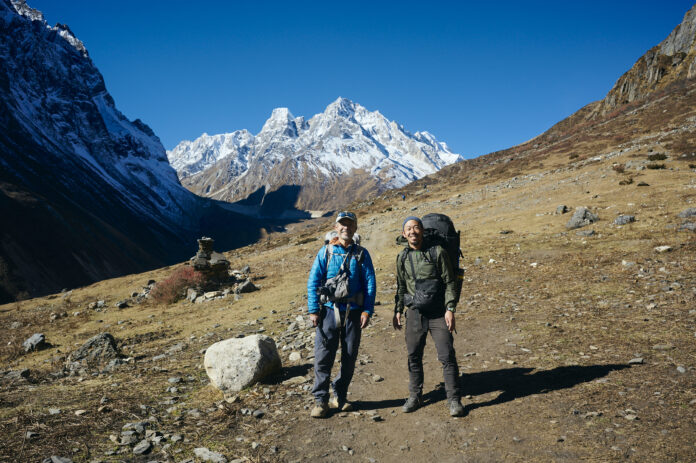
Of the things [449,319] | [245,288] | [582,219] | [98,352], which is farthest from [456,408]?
[582,219]

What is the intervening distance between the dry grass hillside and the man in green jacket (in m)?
0.53

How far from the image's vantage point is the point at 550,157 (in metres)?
50.0

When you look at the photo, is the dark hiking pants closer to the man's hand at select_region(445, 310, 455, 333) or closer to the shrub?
the man's hand at select_region(445, 310, 455, 333)

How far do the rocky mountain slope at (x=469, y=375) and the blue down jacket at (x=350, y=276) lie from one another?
193 centimetres

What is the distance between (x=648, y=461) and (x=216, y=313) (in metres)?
16.5

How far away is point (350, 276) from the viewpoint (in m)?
6.06

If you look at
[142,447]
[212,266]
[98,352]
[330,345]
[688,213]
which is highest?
[212,266]

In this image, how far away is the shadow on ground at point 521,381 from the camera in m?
6.25

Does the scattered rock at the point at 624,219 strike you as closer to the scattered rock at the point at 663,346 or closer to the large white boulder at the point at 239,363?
the scattered rock at the point at 663,346

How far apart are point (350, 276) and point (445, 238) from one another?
173 cm

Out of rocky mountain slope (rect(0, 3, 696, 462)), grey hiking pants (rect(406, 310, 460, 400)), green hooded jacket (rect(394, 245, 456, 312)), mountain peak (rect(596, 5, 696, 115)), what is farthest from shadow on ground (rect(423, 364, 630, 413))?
mountain peak (rect(596, 5, 696, 115))

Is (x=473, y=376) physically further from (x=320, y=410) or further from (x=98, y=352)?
(x=98, y=352)

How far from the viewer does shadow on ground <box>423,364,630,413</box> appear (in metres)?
6.25

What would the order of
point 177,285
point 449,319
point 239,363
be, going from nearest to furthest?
point 449,319, point 239,363, point 177,285
